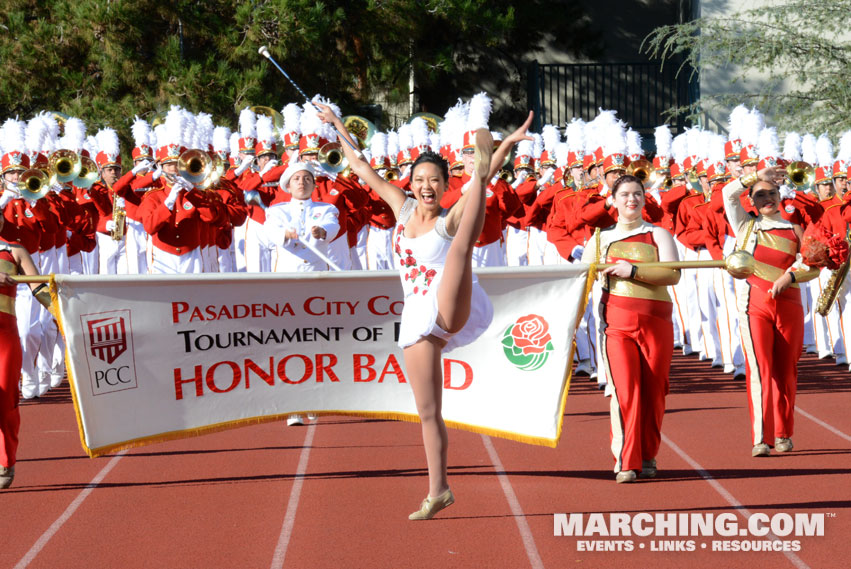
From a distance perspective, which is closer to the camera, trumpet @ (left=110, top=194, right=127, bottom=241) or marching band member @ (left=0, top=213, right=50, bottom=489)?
marching band member @ (left=0, top=213, right=50, bottom=489)

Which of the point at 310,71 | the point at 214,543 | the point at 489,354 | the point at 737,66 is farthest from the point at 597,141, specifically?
the point at 737,66

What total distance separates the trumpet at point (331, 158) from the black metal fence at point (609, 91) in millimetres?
12707

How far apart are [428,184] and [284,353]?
5.45ft

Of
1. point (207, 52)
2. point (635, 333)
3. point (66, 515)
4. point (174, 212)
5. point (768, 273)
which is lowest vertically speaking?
point (66, 515)

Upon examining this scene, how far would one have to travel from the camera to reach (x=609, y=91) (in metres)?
24.9

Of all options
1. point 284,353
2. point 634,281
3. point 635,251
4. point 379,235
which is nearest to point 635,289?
point 634,281

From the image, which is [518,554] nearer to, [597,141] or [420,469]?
[420,469]

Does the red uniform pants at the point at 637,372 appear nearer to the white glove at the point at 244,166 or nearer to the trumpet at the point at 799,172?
the trumpet at the point at 799,172

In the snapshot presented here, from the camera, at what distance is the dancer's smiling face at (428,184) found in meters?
5.70

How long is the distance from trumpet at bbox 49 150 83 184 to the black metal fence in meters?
12.4

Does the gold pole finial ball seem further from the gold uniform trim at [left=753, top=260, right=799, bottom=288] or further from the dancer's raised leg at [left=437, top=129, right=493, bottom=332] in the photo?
the dancer's raised leg at [left=437, top=129, right=493, bottom=332]

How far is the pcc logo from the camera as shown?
21.3 ft

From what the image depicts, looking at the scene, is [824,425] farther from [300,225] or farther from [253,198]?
[253,198]

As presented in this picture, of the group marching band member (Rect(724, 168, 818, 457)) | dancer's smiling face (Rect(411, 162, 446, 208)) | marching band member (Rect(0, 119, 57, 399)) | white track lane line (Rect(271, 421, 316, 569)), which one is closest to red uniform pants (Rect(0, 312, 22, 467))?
white track lane line (Rect(271, 421, 316, 569))
